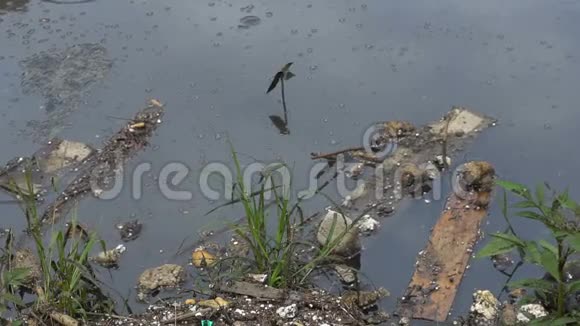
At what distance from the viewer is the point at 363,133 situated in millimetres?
3404

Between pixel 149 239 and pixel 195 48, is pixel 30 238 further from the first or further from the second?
pixel 195 48

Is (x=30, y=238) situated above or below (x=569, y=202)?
below

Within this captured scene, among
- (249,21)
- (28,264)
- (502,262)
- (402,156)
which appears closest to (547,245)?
(502,262)

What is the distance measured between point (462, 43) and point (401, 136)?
0.85 m

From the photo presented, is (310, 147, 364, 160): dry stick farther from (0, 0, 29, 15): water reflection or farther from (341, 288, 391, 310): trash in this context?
(0, 0, 29, 15): water reflection

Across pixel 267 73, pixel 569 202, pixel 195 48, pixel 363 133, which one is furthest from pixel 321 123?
pixel 569 202


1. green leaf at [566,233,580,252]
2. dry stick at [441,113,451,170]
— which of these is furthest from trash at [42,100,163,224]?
green leaf at [566,233,580,252]

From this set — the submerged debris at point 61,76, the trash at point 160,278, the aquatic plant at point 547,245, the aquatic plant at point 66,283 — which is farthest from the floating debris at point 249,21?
the aquatic plant at point 547,245

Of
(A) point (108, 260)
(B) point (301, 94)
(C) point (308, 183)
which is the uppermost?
(B) point (301, 94)

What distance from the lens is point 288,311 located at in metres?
2.46

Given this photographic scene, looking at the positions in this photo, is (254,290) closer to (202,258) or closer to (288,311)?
(288,311)

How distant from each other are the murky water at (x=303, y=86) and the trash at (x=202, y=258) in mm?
67

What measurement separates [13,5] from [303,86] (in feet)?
6.36

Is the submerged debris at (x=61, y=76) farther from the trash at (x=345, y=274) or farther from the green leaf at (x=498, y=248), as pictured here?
the green leaf at (x=498, y=248)
